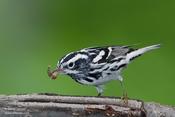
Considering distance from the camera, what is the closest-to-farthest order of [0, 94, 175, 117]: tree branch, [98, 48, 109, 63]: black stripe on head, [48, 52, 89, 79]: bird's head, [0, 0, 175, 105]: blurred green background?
[0, 94, 175, 117]: tree branch < [48, 52, 89, 79]: bird's head < [98, 48, 109, 63]: black stripe on head < [0, 0, 175, 105]: blurred green background

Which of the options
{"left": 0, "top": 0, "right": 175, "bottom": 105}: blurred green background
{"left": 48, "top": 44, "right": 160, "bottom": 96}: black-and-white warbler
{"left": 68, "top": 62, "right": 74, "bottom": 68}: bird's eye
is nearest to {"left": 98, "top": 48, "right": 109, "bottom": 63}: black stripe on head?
{"left": 48, "top": 44, "right": 160, "bottom": 96}: black-and-white warbler

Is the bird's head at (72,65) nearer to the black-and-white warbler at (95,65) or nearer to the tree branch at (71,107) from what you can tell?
the black-and-white warbler at (95,65)

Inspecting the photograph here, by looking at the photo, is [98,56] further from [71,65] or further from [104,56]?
[71,65]

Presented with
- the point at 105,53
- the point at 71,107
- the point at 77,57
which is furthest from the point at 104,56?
the point at 71,107

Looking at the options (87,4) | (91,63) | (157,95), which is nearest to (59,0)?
(87,4)

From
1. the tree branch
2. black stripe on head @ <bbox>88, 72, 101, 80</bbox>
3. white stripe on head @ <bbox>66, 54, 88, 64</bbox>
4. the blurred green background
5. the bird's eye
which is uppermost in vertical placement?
the blurred green background

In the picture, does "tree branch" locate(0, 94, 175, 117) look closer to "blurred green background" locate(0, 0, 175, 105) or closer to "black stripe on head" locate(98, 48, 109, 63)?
"black stripe on head" locate(98, 48, 109, 63)

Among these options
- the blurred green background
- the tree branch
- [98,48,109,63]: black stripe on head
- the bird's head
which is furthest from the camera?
the blurred green background
